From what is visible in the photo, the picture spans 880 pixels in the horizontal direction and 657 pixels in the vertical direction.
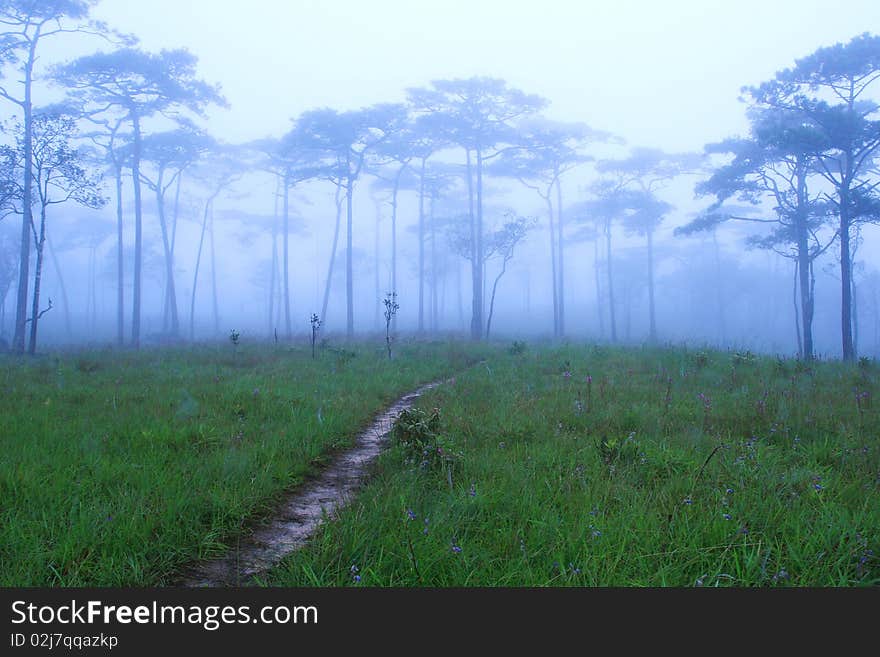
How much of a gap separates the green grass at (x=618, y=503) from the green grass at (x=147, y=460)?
33.1 inches

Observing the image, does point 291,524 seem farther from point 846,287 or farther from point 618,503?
point 846,287

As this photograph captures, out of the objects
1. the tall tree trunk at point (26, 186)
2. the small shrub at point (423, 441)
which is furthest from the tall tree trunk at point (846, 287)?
the tall tree trunk at point (26, 186)

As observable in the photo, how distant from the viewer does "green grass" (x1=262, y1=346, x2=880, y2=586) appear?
229 cm

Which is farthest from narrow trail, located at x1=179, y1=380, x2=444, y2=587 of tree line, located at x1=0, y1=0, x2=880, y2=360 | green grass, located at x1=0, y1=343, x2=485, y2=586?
tree line, located at x1=0, y1=0, x2=880, y2=360

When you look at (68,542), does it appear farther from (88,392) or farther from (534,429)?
(88,392)

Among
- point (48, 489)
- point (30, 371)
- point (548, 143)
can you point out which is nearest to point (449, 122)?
point (548, 143)

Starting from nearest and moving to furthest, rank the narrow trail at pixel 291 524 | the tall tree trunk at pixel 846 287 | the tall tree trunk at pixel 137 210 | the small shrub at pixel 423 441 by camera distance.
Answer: the narrow trail at pixel 291 524
the small shrub at pixel 423 441
the tall tree trunk at pixel 846 287
the tall tree trunk at pixel 137 210

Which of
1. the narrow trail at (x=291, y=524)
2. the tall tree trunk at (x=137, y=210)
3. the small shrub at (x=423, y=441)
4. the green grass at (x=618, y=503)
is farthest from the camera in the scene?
the tall tree trunk at (x=137, y=210)

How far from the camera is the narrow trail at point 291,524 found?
7.88ft

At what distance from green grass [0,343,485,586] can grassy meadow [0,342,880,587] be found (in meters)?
0.02

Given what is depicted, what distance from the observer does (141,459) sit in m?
3.87

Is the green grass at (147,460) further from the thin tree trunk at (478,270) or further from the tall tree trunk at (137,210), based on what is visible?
the thin tree trunk at (478,270)

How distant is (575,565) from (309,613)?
1414 mm

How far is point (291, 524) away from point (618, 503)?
2367mm
